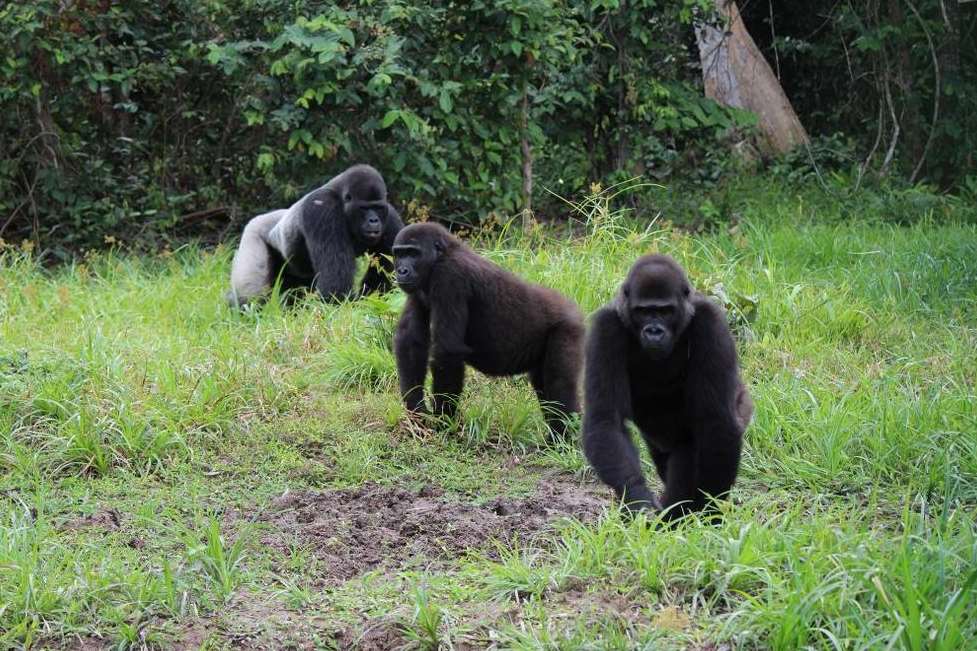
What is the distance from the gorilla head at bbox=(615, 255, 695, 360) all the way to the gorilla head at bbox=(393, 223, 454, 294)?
5.47 ft

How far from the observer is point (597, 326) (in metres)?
4.13

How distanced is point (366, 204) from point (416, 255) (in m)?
2.07

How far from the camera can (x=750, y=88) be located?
38.9ft

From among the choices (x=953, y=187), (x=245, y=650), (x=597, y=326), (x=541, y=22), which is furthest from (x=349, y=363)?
(x=953, y=187)

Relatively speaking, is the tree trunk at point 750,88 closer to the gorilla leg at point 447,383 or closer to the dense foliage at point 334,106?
the dense foliage at point 334,106

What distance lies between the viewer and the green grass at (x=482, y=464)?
3.34 metres

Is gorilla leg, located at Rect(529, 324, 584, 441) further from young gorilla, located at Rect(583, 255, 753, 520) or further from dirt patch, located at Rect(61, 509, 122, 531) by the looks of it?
dirt patch, located at Rect(61, 509, 122, 531)

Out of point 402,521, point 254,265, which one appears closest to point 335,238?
point 254,265

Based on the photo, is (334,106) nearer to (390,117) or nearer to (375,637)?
(390,117)

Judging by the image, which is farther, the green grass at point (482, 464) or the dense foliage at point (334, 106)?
the dense foliage at point (334, 106)

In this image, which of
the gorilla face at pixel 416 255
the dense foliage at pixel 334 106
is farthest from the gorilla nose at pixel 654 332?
the dense foliage at pixel 334 106

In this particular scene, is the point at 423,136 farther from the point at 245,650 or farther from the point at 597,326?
the point at 245,650

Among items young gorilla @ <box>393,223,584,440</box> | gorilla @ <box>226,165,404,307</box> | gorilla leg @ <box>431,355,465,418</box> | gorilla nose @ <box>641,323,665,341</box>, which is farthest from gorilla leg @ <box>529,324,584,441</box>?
gorilla @ <box>226,165,404,307</box>

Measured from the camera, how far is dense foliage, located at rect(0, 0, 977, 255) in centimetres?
853
